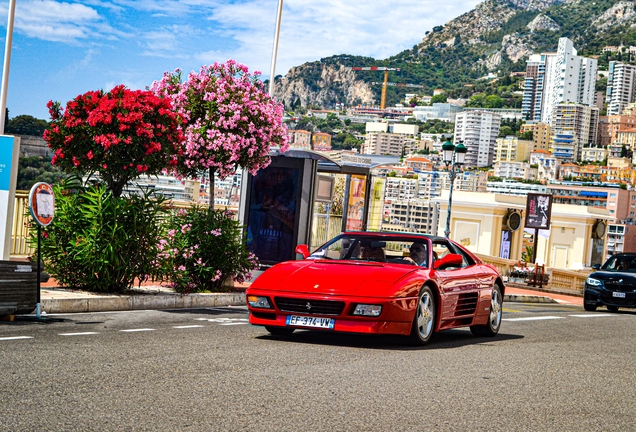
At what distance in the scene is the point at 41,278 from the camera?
12.6m

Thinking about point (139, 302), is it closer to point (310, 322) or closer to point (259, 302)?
point (259, 302)

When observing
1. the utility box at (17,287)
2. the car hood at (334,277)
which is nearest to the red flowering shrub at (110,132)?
the utility box at (17,287)

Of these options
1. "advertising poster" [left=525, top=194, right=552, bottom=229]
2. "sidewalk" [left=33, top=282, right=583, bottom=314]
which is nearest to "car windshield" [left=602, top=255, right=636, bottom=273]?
"sidewalk" [left=33, top=282, right=583, bottom=314]

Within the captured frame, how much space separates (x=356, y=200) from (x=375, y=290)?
17270mm

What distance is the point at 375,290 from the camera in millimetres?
10141

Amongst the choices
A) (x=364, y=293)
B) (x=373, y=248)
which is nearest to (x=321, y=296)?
(x=364, y=293)

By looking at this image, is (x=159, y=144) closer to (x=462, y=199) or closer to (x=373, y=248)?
(x=373, y=248)

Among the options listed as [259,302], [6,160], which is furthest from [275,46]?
[259,302]

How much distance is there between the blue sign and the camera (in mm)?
14031

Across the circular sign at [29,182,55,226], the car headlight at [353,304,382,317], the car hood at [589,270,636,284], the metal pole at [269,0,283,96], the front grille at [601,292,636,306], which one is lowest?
the front grille at [601,292,636,306]

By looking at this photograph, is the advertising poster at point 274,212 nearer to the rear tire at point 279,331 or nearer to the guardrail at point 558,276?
the rear tire at point 279,331

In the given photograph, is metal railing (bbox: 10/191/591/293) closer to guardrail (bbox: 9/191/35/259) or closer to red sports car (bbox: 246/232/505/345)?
guardrail (bbox: 9/191/35/259)

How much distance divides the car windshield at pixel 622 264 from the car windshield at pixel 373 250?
12.8 metres

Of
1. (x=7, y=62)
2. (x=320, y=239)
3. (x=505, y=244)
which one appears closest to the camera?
(x=7, y=62)
